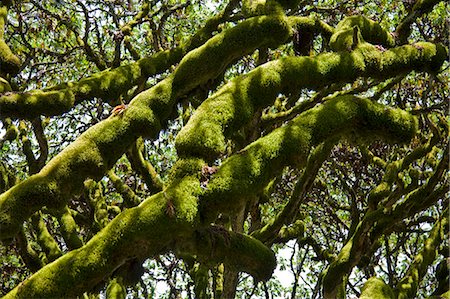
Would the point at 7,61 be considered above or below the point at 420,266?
above

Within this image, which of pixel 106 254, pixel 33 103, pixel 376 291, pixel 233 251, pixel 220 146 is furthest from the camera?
pixel 376 291

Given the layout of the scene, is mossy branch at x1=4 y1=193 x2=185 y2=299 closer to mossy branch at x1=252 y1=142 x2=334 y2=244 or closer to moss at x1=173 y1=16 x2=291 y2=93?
moss at x1=173 y1=16 x2=291 y2=93

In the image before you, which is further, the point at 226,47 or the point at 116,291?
the point at 116,291

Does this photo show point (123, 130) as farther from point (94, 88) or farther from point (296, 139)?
point (94, 88)

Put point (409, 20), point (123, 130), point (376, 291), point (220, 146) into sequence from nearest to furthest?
point (220, 146) < point (123, 130) < point (376, 291) < point (409, 20)

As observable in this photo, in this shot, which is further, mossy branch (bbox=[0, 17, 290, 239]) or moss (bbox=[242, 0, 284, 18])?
moss (bbox=[242, 0, 284, 18])

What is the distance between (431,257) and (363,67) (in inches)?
168

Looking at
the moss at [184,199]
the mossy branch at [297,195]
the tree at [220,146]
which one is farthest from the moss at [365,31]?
the moss at [184,199]

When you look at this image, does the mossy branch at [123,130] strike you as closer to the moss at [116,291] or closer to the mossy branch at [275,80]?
the mossy branch at [275,80]

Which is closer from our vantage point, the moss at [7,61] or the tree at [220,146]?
the tree at [220,146]

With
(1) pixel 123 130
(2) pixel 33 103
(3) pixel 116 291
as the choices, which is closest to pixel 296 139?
(1) pixel 123 130

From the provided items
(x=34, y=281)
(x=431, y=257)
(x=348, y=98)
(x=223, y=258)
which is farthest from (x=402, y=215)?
(x=34, y=281)

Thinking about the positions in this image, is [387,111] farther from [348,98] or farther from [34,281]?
[34,281]

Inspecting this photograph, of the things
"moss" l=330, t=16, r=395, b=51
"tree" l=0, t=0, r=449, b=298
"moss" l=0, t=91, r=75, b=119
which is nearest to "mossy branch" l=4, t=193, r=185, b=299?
"tree" l=0, t=0, r=449, b=298
